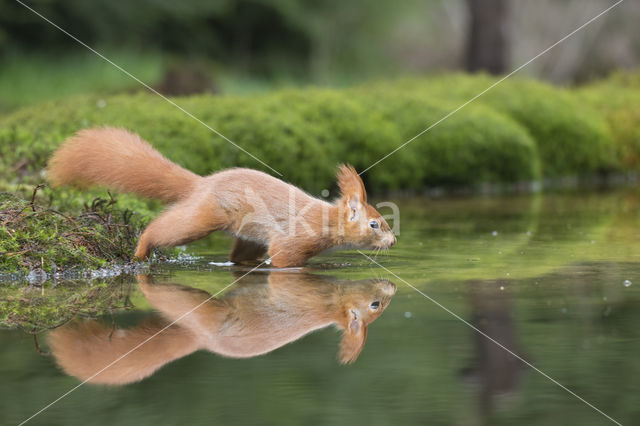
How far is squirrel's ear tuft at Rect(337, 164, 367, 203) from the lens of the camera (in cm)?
735

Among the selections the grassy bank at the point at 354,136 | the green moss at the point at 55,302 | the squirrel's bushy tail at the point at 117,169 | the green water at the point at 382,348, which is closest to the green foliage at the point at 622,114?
the grassy bank at the point at 354,136

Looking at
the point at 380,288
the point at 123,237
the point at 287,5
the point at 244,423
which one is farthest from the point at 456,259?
the point at 287,5

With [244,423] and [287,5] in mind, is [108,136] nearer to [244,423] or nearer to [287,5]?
[244,423]

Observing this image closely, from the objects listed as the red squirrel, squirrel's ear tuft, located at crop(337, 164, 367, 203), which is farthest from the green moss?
squirrel's ear tuft, located at crop(337, 164, 367, 203)

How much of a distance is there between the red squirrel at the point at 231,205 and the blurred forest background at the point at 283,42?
36.5 ft

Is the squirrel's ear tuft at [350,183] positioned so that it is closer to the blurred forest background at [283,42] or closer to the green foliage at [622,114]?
the green foliage at [622,114]

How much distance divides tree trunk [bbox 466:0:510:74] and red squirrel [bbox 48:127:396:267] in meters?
14.8

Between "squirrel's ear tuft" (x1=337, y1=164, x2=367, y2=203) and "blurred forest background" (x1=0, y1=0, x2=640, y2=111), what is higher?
"blurred forest background" (x1=0, y1=0, x2=640, y2=111)

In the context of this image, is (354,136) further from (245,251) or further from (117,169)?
(117,169)

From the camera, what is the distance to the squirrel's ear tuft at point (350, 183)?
24.1ft

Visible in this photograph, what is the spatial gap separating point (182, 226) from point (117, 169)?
82cm

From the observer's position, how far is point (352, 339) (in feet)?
16.8

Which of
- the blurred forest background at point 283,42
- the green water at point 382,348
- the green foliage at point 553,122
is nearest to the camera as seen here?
the green water at point 382,348

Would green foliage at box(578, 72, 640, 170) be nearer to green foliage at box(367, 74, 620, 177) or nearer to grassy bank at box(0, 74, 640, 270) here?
grassy bank at box(0, 74, 640, 270)
